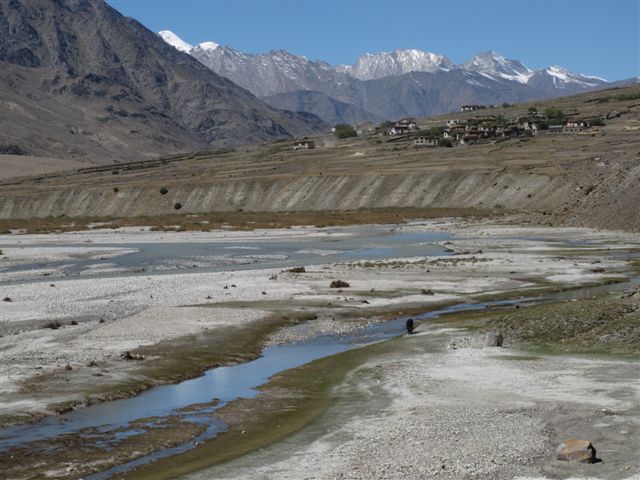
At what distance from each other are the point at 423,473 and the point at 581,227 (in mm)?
90343

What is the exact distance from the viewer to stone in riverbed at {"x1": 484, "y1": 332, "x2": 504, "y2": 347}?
110ft

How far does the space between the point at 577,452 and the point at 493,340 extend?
14992 mm

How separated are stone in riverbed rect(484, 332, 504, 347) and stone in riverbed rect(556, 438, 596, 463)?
47.3ft

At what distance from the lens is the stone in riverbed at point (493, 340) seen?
33.4 m

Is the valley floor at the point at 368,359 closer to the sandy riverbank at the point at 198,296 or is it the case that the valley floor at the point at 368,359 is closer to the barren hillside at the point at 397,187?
the sandy riverbank at the point at 198,296

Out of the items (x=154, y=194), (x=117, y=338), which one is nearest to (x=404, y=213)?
(x=154, y=194)

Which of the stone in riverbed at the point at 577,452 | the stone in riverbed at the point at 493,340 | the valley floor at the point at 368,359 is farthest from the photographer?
the stone in riverbed at the point at 493,340

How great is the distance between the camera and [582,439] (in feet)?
66.1

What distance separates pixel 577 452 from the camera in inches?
728

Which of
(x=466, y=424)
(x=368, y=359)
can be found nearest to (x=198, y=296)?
(x=368, y=359)

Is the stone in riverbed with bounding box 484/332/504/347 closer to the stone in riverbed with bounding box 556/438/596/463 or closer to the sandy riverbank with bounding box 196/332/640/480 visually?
the sandy riverbank with bounding box 196/332/640/480

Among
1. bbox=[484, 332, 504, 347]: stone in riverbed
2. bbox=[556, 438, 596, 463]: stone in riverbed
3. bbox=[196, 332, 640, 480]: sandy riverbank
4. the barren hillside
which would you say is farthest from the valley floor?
the barren hillside

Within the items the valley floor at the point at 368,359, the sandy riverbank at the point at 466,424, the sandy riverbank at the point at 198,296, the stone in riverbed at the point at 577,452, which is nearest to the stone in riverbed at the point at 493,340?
the valley floor at the point at 368,359

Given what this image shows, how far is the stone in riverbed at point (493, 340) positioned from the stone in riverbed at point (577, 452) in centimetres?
1442
